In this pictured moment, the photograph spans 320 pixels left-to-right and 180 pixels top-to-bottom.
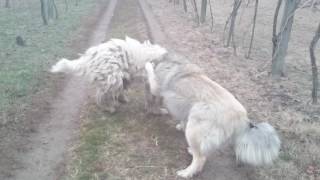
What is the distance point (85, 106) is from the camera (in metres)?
7.79

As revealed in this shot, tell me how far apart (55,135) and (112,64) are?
5.22 feet

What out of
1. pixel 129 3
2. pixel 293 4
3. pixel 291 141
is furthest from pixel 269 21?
pixel 291 141

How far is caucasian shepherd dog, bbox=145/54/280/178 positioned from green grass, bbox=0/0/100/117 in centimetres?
355

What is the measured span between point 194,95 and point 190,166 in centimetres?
102

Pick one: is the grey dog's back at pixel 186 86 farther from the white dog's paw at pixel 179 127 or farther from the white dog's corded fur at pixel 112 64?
the white dog's paw at pixel 179 127

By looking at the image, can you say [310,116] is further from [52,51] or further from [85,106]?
[52,51]

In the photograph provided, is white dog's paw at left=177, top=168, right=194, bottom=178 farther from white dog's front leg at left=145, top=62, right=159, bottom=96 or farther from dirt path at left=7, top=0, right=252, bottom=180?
white dog's front leg at left=145, top=62, right=159, bottom=96

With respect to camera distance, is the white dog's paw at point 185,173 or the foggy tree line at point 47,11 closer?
the white dog's paw at point 185,173

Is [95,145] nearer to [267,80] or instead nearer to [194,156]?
[194,156]

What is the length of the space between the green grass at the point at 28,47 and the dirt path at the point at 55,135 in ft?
2.39

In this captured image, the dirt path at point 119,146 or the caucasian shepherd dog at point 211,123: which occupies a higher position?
the caucasian shepherd dog at point 211,123

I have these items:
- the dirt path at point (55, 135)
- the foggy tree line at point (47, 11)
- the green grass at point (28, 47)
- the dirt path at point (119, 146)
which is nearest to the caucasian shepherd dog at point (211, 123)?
the dirt path at point (119, 146)

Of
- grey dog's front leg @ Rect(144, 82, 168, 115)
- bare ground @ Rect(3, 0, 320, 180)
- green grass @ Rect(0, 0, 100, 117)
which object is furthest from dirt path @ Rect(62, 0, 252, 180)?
green grass @ Rect(0, 0, 100, 117)

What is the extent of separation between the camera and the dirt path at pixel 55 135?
220 inches
